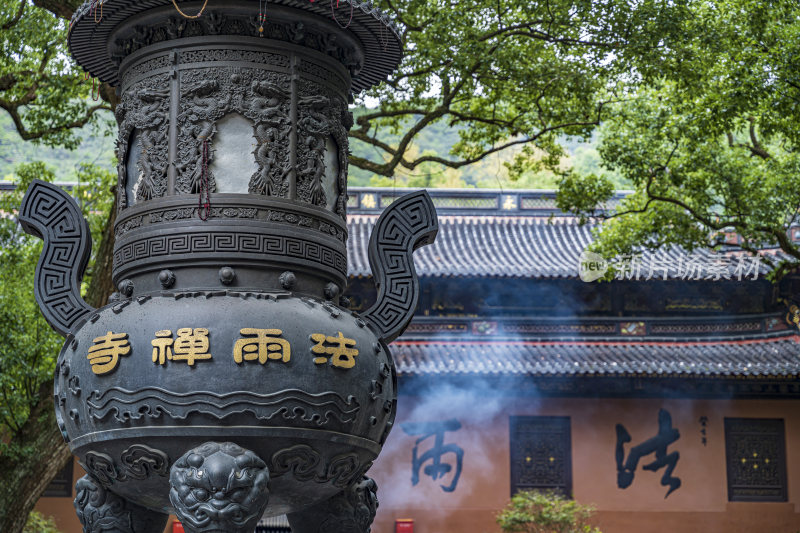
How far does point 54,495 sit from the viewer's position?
54.2 ft

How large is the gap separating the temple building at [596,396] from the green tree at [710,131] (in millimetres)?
4576

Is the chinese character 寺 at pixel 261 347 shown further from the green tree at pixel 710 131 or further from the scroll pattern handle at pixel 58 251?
the green tree at pixel 710 131

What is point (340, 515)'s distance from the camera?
4.45 meters

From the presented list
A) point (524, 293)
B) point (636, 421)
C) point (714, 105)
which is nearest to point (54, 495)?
point (524, 293)

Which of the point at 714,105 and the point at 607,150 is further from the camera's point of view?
the point at 607,150

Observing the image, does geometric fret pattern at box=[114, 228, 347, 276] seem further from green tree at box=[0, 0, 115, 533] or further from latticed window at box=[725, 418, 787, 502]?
latticed window at box=[725, 418, 787, 502]

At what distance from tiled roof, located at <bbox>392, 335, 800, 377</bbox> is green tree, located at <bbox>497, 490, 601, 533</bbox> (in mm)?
2152

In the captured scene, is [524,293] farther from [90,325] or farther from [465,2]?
[90,325]

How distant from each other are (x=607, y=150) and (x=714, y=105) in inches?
75.5

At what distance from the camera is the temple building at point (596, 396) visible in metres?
16.5

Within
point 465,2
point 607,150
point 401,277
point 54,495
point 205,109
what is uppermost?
point 465,2

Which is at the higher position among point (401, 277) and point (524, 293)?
point (524, 293)

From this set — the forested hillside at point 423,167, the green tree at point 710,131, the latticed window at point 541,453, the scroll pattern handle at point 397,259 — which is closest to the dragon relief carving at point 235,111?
the scroll pattern handle at point 397,259

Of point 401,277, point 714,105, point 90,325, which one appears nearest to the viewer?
point 90,325
